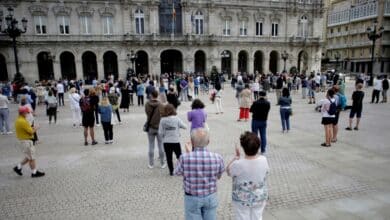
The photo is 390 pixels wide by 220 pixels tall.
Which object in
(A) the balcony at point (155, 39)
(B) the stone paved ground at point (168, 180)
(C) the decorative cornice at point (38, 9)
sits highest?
(C) the decorative cornice at point (38, 9)

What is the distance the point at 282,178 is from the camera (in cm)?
700

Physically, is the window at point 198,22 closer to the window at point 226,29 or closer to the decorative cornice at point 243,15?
the window at point 226,29

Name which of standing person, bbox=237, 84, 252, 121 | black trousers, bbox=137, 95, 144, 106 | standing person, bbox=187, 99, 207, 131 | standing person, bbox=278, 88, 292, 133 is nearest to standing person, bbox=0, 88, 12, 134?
black trousers, bbox=137, 95, 144, 106

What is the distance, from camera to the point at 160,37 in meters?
41.5

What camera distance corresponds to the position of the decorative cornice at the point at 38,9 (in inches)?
1433

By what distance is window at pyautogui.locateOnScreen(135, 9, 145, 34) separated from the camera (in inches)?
1594

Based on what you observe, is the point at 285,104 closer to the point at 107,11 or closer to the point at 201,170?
the point at 201,170

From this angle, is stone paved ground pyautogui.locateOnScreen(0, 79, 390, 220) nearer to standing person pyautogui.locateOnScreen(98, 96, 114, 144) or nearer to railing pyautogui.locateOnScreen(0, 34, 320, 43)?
standing person pyautogui.locateOnScreen(98, 96, 114, 144)

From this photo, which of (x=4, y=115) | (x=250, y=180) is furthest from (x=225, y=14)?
(x=250, y=180)

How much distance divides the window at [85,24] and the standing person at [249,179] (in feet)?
131

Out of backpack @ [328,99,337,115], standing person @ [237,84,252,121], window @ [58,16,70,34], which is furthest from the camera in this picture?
window @ [58,16,70,34]

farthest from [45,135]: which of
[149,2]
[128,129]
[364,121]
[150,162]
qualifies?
[149,2]

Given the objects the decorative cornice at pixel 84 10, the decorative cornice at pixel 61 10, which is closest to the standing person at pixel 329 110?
the decorative cornice at pixel 84 10

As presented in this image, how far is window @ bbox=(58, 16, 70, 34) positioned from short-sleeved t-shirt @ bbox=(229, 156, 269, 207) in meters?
40.2
